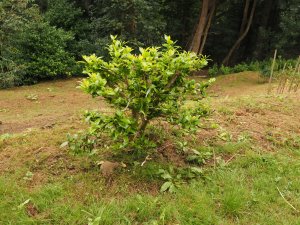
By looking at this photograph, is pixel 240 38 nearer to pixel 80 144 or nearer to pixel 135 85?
pixel 80 144

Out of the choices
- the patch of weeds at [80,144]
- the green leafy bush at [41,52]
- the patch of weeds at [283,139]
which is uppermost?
the patch of weeds at [80,144]

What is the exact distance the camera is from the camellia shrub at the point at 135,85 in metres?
2.93

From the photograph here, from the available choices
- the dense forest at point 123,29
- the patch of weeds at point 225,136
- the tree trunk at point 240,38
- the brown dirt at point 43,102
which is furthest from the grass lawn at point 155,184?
the tree trunk at point 240,38

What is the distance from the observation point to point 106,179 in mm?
3119

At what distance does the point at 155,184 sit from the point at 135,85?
2.79ft

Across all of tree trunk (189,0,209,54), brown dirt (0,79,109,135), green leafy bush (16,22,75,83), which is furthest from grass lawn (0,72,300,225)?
tree trunk (189,0,209,54)

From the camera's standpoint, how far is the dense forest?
12.6 meters

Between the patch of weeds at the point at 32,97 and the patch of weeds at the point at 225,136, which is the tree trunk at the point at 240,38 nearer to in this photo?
the patch of weeds at the point at 32,97

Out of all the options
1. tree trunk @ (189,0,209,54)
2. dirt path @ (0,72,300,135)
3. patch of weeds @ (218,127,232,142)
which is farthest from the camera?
tree trunk @ (189,0,209,54)

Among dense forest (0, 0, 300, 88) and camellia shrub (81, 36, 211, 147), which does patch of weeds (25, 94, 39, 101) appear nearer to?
dense forest (0, 0, 300, 88)

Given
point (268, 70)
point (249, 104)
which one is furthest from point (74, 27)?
point (249, 104)

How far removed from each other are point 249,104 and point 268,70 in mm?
9263

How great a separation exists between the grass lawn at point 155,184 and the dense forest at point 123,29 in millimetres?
9046

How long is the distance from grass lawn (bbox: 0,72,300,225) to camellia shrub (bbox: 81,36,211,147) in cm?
43
